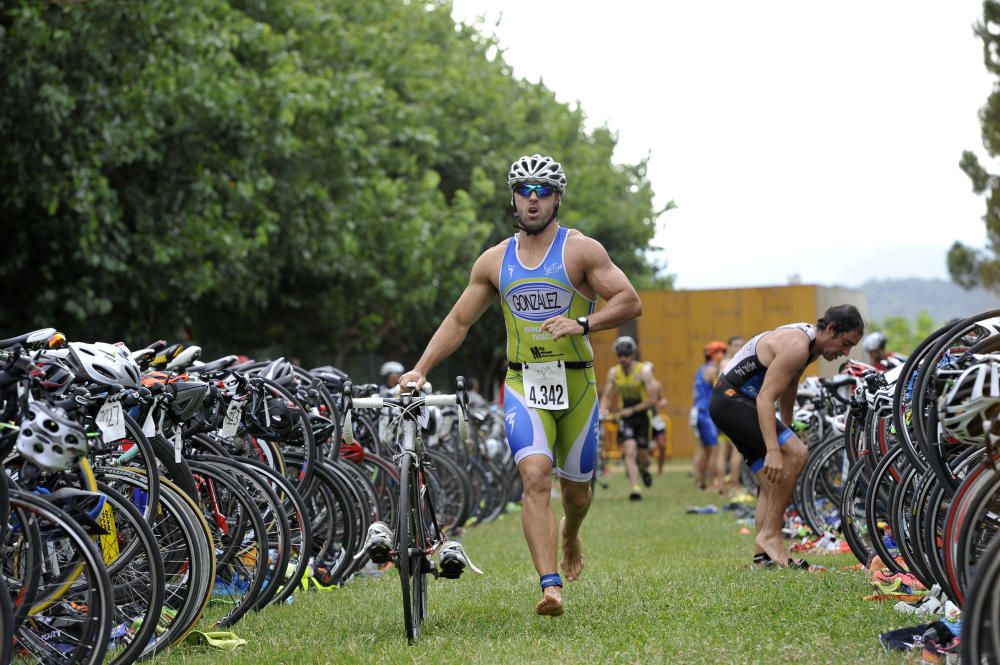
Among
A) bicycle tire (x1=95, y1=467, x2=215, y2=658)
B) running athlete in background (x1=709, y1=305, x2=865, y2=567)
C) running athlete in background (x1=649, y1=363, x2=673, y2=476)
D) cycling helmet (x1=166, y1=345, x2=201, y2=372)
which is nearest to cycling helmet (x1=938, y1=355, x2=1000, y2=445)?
bicycle tire (x1=95, y1=467, x2=215, y2=658)

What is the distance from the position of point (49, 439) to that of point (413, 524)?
79.4 inches

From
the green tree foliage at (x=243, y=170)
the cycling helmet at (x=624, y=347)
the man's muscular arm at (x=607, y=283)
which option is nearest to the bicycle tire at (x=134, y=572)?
the man's muscular arm at (x=607, y=283)

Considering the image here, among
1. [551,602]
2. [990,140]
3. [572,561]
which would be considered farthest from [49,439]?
[990,140]

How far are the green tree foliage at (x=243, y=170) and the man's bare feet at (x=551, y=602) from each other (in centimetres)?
1055

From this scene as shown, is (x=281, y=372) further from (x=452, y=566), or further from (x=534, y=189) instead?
(x=452, y=566)

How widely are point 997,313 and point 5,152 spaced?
13331mm

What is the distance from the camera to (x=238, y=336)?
3094 cm

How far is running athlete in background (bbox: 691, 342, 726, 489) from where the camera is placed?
1926 cm

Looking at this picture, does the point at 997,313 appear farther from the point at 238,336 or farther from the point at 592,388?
the point at 238,336

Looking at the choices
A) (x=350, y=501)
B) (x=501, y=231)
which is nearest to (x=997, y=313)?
(x=350, y=501)

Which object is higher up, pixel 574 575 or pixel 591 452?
pixel 591 452

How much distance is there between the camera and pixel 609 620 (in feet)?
22.3

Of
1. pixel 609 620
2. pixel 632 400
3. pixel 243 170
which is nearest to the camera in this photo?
pixel 609 620

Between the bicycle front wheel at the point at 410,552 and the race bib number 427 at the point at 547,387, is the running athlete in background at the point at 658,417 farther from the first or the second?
the bicycle front wheel at the point at 410,552
